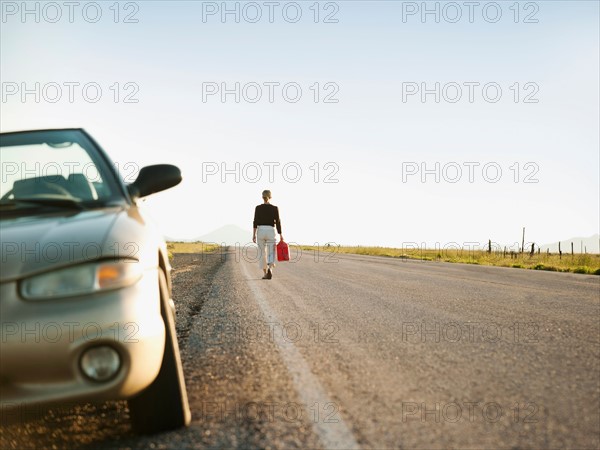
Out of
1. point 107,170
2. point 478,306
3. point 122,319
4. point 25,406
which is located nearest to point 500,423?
point 122,319

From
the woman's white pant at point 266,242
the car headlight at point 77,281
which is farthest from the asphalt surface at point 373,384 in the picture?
the woman's white pant at point 266,242

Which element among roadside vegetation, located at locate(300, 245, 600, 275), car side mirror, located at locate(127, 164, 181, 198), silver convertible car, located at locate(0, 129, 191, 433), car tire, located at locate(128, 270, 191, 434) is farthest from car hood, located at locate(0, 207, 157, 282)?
roadside vegetation, located at locate(300, 245, 600, 275)

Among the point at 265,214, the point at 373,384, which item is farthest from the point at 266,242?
the point at 373,384

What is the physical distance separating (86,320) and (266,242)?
10698 mm

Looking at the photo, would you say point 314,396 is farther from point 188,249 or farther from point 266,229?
A: point 188,249

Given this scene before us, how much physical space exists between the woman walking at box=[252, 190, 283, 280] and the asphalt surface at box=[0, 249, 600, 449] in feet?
19.3

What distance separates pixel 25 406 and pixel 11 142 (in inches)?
84.2

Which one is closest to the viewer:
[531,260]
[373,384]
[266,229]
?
[373,384]

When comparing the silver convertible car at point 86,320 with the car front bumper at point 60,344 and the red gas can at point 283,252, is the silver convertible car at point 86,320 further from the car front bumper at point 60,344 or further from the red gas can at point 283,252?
the red gas can at point 283,252

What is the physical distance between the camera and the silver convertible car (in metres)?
2.22

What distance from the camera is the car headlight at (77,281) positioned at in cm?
227

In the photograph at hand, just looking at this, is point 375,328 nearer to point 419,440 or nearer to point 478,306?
point 478,306

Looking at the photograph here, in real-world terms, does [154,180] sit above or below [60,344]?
above

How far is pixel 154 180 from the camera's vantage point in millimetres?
3521
